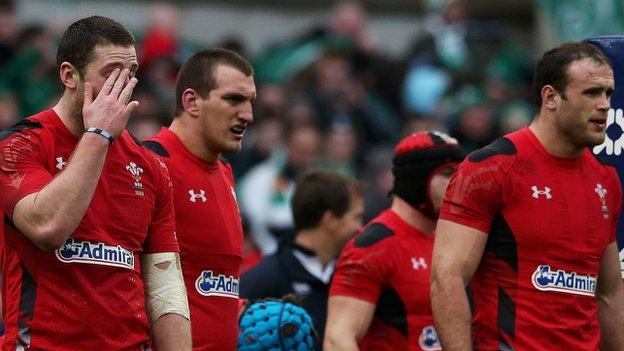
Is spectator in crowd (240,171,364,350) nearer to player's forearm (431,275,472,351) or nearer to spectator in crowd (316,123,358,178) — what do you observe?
player's forearm (431,275,472,351)

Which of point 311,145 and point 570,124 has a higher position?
point 570,124

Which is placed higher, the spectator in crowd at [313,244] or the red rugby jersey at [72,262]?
the red rugby jersey at [72,262]

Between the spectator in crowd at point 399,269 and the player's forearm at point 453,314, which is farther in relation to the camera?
the spectator in crowd at point 399,269

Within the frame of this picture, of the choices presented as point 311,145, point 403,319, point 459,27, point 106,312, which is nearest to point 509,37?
point 459,27

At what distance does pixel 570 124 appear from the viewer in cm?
691

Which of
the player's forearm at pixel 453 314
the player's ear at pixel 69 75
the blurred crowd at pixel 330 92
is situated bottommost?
the blurred crowd at pixel 330 92

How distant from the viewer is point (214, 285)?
6.92 meters

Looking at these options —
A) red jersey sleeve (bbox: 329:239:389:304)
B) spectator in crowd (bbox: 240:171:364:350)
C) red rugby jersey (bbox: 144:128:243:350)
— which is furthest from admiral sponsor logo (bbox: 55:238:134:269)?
spectator in crowd (bbox: 240:171:364:350)

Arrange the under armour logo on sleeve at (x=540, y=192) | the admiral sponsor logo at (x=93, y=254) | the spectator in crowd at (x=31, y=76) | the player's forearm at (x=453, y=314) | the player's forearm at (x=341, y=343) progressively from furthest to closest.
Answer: the spectator in crowd at (x=31, y=76) → the player's forearm at (x=341, y=343) → the under armour logo on sleeve at (x=540, y=192) → the player's forearm at (x=453, y=314) → the admiral sponsor logo at (x=93, y=254)

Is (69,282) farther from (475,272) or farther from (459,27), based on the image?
(459,27)

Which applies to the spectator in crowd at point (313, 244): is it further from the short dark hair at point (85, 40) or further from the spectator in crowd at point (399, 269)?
the short dark hair at point (85, 40)

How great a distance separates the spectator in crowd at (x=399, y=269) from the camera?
25.4ft

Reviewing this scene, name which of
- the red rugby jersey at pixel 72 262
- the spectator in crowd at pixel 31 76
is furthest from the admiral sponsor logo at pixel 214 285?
the spectator in crowd at pixel 31 76

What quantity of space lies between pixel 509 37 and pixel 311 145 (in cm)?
612
